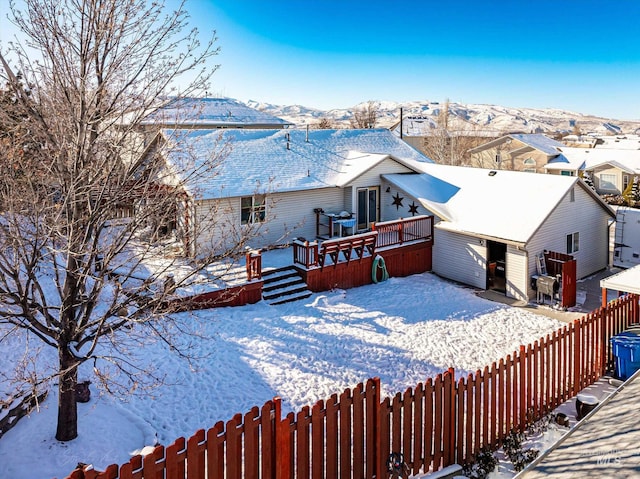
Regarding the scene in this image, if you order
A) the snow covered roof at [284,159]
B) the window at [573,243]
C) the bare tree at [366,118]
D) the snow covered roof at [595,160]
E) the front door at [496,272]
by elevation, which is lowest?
the front door at [496,272]

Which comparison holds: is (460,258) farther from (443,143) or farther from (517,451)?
(443,143)

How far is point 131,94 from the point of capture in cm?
726

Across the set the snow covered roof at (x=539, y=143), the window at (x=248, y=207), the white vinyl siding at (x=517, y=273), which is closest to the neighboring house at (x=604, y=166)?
the snow covered roof at (x=539, y=143)

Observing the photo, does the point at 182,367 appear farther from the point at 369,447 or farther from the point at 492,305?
the point at 492,305

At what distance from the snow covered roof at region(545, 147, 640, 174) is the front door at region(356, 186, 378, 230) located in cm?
2727

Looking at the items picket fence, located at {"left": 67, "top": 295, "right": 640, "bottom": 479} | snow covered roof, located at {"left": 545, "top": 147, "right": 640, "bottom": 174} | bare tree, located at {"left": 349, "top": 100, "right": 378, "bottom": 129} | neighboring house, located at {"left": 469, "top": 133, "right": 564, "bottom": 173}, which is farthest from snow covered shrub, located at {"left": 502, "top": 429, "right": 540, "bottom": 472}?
bare tree, located at {"left": 349, "top": 100, "right": 378, "bottom": 129}

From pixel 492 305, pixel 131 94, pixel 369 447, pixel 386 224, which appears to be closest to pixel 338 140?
pixel 386 224

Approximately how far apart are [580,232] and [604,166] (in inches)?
1027

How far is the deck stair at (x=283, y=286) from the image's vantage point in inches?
640

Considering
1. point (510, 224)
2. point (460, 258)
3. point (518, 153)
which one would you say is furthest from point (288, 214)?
point (518, 153)

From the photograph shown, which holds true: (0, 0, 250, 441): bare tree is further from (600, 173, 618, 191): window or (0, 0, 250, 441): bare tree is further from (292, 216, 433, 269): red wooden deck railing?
(600, 173, 618, 191): window

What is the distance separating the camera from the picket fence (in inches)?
199

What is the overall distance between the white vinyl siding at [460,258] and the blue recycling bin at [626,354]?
29.0 feet

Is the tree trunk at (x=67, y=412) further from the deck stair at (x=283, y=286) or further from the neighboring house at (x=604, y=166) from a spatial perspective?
the neighboring house at (x=604, y=166)
